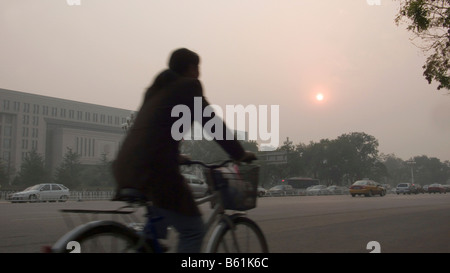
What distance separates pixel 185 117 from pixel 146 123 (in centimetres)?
25

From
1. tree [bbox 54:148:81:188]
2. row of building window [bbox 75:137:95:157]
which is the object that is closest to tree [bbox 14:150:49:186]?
tree [bbox 54:148:81:188]

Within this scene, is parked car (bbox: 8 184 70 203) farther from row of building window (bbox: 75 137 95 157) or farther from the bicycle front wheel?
row of building window (bbox: 75 137 95 157)

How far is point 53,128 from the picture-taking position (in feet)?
346

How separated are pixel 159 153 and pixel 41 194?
3153cm

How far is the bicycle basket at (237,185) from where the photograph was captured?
10.2 ft

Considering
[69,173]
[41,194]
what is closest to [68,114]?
[69,173]

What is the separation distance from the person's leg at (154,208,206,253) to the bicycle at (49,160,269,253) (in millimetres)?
90

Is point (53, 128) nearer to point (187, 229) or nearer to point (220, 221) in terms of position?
point (220, 221)

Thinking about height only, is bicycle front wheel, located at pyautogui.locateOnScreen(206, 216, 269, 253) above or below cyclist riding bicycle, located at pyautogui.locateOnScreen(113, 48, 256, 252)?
below

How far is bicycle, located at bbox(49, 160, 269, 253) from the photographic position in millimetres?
2521

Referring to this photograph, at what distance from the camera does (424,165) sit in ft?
468

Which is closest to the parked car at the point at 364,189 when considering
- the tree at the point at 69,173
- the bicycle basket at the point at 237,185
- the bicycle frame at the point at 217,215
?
the tree at the point at 69,173

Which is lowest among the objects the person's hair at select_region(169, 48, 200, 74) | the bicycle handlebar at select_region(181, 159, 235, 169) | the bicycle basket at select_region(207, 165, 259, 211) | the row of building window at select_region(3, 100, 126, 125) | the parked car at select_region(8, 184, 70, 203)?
the parked car at select_region(8, 184, 70, 203)
